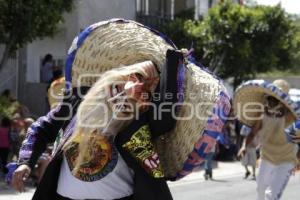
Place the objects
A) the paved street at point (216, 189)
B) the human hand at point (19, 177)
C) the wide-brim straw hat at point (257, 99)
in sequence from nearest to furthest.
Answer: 1. the human hand at point (19, 177)
2. the wide-brim straw hat at point (257, 99)
3. the paved street at point (216, 189)

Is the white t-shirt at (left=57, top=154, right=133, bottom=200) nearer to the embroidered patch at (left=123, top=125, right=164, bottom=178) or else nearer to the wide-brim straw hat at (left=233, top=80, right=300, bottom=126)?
the embroidered patch at (left=123, top=125, right=164, bottom=178)

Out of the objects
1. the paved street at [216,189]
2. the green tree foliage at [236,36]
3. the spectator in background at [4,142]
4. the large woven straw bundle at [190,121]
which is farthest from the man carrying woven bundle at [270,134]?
the green tree foliage at [236,36]

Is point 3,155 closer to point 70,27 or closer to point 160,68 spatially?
point 70,27

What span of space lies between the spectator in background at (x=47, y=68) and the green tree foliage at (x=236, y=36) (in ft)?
15.6

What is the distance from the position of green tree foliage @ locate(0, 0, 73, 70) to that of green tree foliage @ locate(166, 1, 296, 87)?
6835 mm

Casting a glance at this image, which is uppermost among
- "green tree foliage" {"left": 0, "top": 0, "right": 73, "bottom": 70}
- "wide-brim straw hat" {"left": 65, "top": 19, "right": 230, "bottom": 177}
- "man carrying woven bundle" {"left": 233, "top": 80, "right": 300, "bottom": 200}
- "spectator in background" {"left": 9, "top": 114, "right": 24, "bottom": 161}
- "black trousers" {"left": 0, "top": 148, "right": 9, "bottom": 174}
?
"green tree foliage" {"left": 0, "top": 0, "right": 73, "bottom": 70}

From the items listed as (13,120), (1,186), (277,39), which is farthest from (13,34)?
(277,39)

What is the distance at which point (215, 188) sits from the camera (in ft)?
41.4

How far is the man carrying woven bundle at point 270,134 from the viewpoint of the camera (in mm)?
7016

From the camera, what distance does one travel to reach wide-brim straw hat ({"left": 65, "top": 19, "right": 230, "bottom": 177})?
330cm

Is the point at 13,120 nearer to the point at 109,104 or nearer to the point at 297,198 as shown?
the point at 297,198

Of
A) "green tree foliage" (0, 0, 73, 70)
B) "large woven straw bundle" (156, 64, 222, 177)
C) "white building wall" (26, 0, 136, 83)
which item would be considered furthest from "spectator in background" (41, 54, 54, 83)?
"large woven straw bundle" (156, 64, 222, 177)

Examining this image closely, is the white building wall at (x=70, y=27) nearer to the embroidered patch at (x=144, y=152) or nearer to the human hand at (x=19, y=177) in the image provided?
the human hand at (x=19, y=177)

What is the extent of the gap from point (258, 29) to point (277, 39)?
0.80 metres
